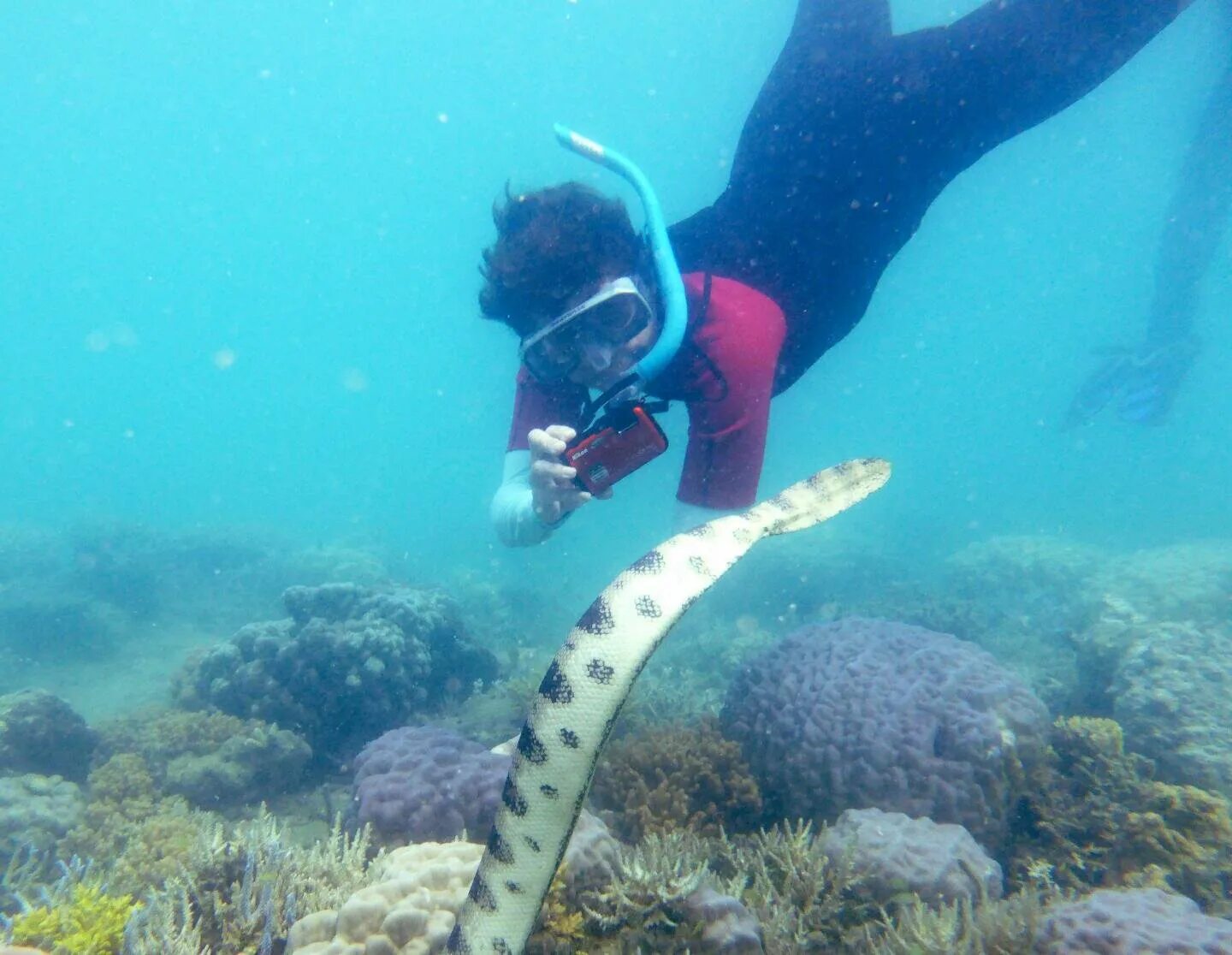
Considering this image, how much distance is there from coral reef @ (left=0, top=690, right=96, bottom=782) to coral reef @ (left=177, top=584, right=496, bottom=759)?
109 cm

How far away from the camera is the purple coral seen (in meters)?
4.36

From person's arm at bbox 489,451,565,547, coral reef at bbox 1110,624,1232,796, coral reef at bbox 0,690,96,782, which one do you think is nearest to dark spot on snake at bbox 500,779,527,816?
person's arm at bbox 489,451,565,547

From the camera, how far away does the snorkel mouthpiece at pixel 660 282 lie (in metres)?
3.84

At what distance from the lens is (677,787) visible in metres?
4.59

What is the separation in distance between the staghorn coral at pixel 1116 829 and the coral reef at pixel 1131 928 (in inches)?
47.5

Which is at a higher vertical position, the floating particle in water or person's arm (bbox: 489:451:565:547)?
the floating particle in water

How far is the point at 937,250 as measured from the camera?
4225 inches

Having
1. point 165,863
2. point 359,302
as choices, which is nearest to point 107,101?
point 359,302

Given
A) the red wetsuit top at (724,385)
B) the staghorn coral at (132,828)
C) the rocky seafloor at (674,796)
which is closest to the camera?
the rocky seafloor at (674,796)

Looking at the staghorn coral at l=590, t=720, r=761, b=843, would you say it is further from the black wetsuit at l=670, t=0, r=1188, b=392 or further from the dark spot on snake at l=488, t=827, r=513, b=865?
the black wetsuit at l=670, t=0, r=1188, b=392

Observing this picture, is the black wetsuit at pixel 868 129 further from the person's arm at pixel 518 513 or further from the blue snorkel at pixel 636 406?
the person's arm at pixel 518 513

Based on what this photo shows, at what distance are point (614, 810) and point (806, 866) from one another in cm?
162

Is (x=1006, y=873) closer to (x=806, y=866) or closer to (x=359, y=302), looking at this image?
(x=806, y=866)

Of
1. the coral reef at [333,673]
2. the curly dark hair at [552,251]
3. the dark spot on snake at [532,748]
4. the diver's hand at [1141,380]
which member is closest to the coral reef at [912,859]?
the dark spot on snake at [532,748]
